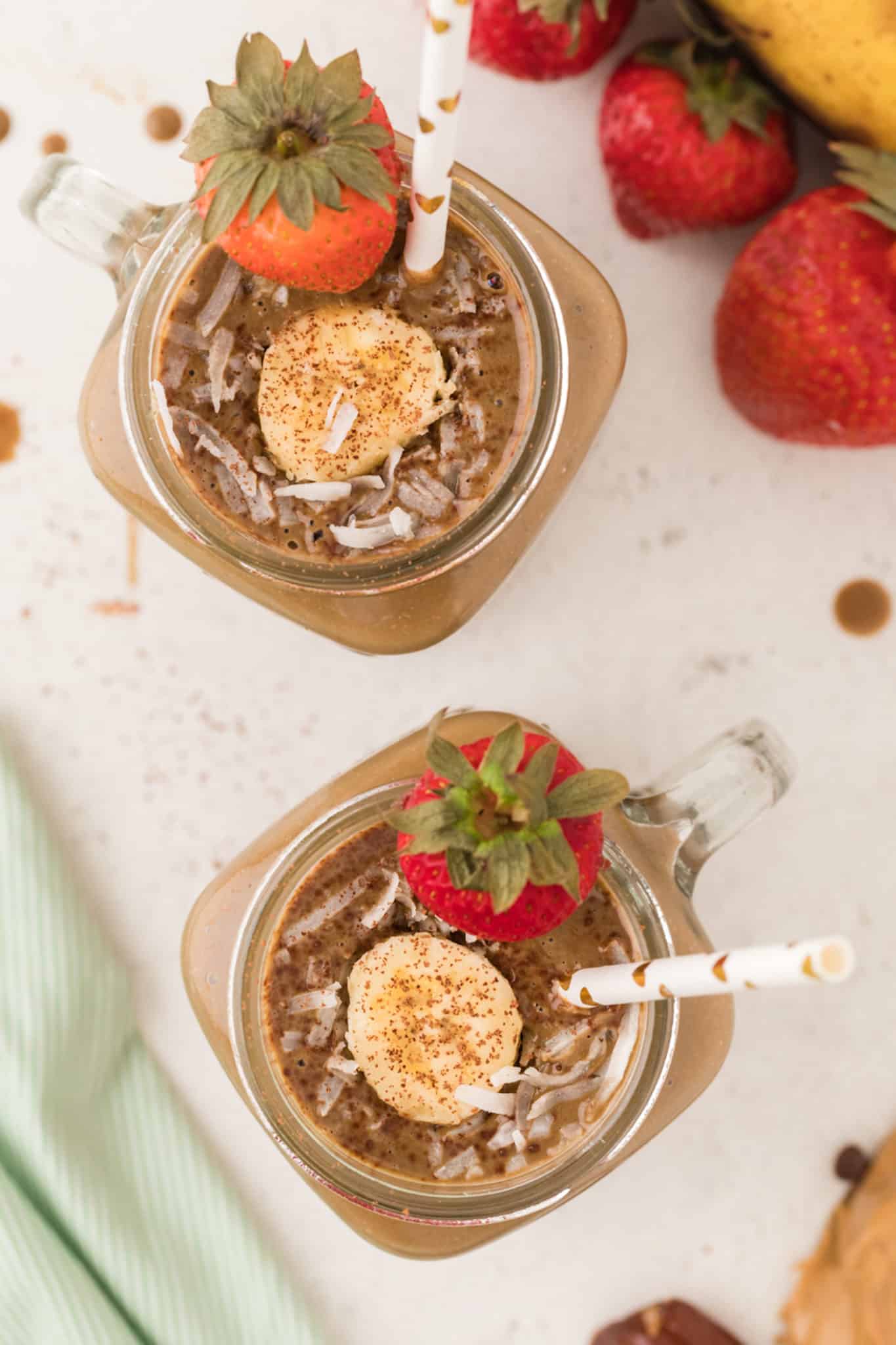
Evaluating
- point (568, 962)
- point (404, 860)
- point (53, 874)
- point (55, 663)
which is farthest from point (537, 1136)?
point (55, 663)

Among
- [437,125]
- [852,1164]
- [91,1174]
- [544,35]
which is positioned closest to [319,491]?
[437,125]

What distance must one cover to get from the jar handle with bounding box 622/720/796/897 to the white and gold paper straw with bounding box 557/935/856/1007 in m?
0.12

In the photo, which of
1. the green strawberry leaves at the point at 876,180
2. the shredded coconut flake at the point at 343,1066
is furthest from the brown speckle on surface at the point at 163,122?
the shredded coconut flake at the point at 343,1066

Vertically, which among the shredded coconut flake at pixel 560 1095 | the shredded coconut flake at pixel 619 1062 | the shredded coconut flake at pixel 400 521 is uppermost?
the shredded coconut flake at pixel 400 521

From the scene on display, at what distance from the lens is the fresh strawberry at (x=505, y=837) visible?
31.8 inches

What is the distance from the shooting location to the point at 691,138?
3.52 ft

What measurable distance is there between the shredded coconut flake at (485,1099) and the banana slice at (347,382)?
1.50 feet

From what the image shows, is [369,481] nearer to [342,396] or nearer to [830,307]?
[342,396]

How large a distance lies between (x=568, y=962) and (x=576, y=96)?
75 cm

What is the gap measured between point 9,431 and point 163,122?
12.2 inches

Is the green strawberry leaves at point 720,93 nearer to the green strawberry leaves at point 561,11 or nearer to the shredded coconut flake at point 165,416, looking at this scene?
the green strawberry leaves at point 561,11

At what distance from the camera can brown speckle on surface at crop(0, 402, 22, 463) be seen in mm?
1192

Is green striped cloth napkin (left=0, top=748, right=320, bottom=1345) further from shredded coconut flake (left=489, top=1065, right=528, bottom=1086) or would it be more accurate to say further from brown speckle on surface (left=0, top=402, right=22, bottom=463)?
shredded coconut flake (left=489, top=1065, right=528, bottom=1086)

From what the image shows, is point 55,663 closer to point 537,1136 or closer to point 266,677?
point 266,677
